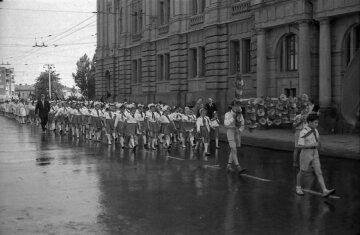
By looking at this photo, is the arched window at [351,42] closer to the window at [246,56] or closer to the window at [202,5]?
the window at [246,56]

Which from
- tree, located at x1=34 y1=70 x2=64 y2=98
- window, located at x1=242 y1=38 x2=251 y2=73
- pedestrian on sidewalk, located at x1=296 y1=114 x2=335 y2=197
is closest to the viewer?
pedestrian on sidewalk, located at x1=296 y1=114 x2=335 y2=197

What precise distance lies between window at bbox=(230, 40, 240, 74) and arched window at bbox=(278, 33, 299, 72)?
16.8 ft

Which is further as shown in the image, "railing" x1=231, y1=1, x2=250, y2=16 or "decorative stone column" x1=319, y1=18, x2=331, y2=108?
"railing" x1=231, y1=1, x2=250, y2=16

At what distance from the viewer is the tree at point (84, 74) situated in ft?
309

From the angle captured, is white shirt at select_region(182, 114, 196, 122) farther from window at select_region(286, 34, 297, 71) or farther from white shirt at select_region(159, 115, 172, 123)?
window at select_region(286, 34, 297, 71)

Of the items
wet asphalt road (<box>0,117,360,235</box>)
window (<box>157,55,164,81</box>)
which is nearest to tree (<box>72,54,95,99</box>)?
window (<box>157,55,164,81</box>)

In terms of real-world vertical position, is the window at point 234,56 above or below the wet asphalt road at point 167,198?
above

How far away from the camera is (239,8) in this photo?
30.9 m

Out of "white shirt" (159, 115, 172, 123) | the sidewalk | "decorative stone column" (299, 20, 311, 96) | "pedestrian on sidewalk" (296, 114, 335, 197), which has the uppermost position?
"decorative stone column" (299, 20, 311, 96)

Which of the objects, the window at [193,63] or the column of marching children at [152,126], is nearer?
the column of marching children at [152,126]

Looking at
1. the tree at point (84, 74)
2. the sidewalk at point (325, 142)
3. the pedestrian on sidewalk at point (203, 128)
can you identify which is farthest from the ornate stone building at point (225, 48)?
the tree at point (84, 74)

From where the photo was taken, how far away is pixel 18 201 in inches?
353

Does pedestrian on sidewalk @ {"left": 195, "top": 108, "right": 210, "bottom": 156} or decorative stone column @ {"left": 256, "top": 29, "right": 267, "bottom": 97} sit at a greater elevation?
decorative stone column @ {"left": 256, "top": 29, "right": 267, "bottom": 97}

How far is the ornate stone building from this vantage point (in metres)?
23.9
